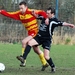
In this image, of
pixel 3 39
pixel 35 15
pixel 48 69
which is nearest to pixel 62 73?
pixel 48 69

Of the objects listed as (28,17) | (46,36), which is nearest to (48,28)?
(46,36)

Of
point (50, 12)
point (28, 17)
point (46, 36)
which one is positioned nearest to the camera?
point (50, 12)

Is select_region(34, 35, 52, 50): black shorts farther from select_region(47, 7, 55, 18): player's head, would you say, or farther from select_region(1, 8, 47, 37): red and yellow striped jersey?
select_region(47, 7, 55, 18): player's head

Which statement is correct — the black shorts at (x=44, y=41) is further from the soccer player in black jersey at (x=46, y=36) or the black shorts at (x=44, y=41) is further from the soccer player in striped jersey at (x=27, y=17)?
the soccer player in striped jersey at (x=27, y=17)

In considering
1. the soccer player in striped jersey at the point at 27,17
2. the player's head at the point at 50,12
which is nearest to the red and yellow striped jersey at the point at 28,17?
the soccer player in striped jersey at the point at 27,17

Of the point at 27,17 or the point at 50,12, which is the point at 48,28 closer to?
the point at 50,12

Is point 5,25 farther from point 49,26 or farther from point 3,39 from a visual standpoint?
point 49,26

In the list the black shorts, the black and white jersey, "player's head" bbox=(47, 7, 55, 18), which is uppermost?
"player's head" bbox=(47, 7, 55, 18)

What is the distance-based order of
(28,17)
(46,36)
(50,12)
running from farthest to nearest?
(28,17), (46,36), (50,12)

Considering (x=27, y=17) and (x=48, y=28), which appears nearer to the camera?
(x=48, y=28)

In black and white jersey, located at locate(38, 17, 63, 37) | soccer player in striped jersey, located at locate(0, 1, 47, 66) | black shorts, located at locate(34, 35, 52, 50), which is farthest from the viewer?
soccer player in striped jersey, located at locate(0, 1, 47, 66)

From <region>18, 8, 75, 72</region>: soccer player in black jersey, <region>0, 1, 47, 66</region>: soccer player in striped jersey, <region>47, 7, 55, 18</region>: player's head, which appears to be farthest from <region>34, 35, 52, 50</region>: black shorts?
<region>47, 7, 55, 18</region>: player's head

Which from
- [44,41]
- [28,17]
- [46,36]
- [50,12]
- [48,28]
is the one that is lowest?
[44,41]

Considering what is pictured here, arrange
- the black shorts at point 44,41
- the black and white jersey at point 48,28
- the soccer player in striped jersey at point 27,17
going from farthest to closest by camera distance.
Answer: the soccer player in striped jersey at point 27,17 → the black shorts at point 44,41 → the black and white jersey at point 48,28
